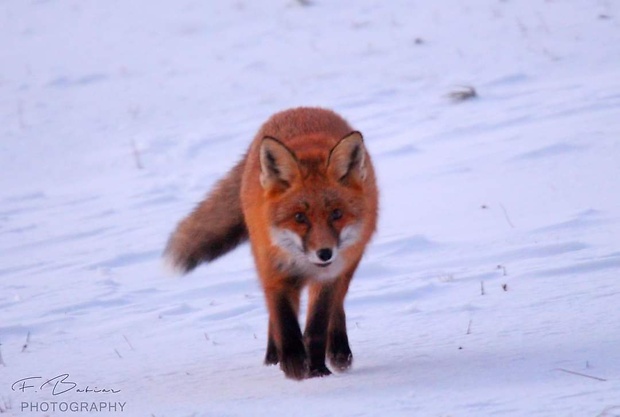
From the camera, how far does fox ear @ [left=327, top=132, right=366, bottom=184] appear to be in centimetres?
512

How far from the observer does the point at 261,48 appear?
16547 mm

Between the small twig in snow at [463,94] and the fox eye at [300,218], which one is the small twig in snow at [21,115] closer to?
the small twig in snow at [463,94]

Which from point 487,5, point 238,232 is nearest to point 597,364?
point 238,232

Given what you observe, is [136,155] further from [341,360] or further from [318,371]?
[318,371]

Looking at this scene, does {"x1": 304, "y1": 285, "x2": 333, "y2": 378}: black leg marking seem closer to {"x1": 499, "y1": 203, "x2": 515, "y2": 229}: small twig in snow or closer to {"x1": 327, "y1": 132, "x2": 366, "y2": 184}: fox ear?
{"x1": 327, "y1": 132, "x2": 366, "y2": 184}: fox ear

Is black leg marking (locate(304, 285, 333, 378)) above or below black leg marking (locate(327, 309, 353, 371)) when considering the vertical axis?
above

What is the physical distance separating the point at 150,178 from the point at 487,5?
7.46 meters

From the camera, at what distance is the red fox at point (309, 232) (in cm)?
505

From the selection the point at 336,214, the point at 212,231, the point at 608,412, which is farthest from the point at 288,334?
the point at 608,412

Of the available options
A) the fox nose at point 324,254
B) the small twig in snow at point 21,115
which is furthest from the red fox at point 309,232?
the small twig in snow at point 21,115

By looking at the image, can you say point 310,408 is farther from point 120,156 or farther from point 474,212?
point 120,156

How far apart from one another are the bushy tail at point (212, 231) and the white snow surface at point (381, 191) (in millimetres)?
229

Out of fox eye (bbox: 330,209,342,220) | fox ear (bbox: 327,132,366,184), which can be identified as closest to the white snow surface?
fox eye (bbox: 330,209,342,220)

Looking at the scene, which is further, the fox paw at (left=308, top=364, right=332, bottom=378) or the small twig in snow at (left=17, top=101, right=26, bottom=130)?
the small twig in snow at (left=17, top=101, right=26, bottom=130)
